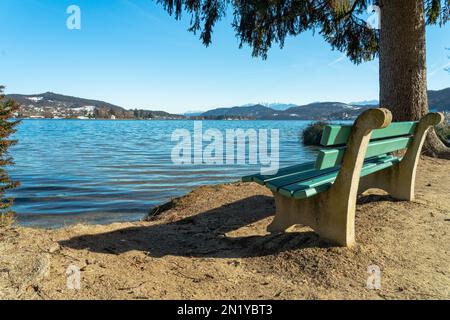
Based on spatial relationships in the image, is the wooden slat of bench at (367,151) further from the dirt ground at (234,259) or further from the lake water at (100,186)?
the lake water at (100,186)

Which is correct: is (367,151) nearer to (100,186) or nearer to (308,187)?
(308,187)

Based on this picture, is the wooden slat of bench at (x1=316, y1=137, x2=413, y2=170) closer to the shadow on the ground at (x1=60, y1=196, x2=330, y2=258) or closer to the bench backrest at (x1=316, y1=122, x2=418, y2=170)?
the bench backrest at (x1=316, y1=122, x2=418, y2=170)

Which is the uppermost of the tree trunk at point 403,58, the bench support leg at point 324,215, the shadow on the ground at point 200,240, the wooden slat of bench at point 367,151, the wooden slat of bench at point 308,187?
the tree trunk at point 403,58

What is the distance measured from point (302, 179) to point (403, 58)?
18.2ft

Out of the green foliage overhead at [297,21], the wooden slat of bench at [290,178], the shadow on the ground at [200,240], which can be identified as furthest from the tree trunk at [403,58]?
the wooden slat of bench at [290,178]

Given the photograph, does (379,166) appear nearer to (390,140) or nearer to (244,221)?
(390,140)

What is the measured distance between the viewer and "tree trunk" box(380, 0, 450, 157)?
304 inches

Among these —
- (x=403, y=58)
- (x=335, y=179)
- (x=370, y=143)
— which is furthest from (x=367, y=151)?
(x=403, y=58)

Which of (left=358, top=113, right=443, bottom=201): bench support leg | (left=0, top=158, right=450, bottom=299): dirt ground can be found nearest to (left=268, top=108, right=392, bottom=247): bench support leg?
(left=0, top=158, right=450, bottom=299): dirt ground

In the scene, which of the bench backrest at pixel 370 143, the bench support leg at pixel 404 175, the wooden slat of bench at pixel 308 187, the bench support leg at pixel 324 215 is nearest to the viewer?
the bench backrest at pixel 370 143

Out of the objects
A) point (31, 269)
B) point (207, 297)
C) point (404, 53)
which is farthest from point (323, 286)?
point (404, 53)

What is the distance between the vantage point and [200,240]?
4070 millimetres

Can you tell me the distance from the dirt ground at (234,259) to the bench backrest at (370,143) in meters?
0.76

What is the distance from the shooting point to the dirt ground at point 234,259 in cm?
272
